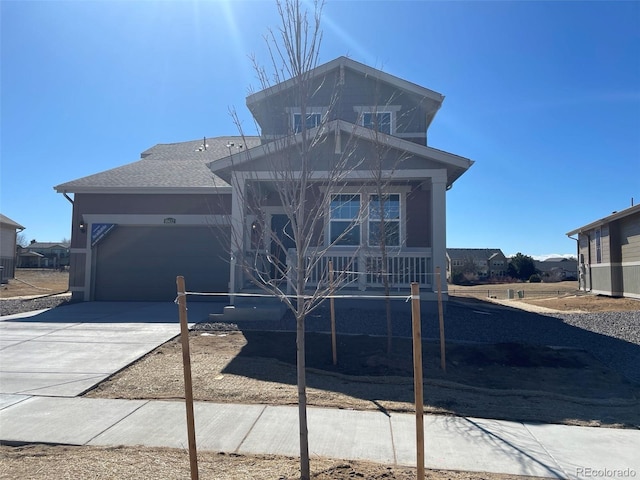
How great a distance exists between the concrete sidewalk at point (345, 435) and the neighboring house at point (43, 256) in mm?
56187

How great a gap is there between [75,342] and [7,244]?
94.7ft

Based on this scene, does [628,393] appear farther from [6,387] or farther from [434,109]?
[434,109]

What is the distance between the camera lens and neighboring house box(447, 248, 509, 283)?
5509 cm

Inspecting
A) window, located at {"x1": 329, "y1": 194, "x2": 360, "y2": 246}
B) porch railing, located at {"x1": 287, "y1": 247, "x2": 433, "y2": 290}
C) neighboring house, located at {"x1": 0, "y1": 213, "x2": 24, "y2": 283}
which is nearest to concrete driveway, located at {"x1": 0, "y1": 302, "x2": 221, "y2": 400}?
porch railing, located at {"x1": 287, "y1": 247, "x2": 433, "y2": 290}

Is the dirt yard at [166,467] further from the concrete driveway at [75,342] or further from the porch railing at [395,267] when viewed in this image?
the porch railing at [395,267]

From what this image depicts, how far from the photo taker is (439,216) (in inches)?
447

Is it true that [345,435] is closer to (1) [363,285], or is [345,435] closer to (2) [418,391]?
(2) [418,391]

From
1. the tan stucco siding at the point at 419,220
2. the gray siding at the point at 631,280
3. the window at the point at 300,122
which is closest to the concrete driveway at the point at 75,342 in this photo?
the window at the point at 300,122

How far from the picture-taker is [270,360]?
24.9 feet

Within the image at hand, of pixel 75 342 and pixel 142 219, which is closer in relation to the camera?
pixel 75 342

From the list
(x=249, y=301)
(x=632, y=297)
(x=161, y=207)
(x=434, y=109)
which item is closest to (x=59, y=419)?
(x=249, y=301)

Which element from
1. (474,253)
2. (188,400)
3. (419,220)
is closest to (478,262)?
(474,253)

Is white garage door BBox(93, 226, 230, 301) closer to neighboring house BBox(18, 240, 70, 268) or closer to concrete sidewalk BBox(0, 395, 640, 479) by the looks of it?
concrete sidewalk BBox(0, 395, 640, 479)

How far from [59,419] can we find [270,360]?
3247mm
